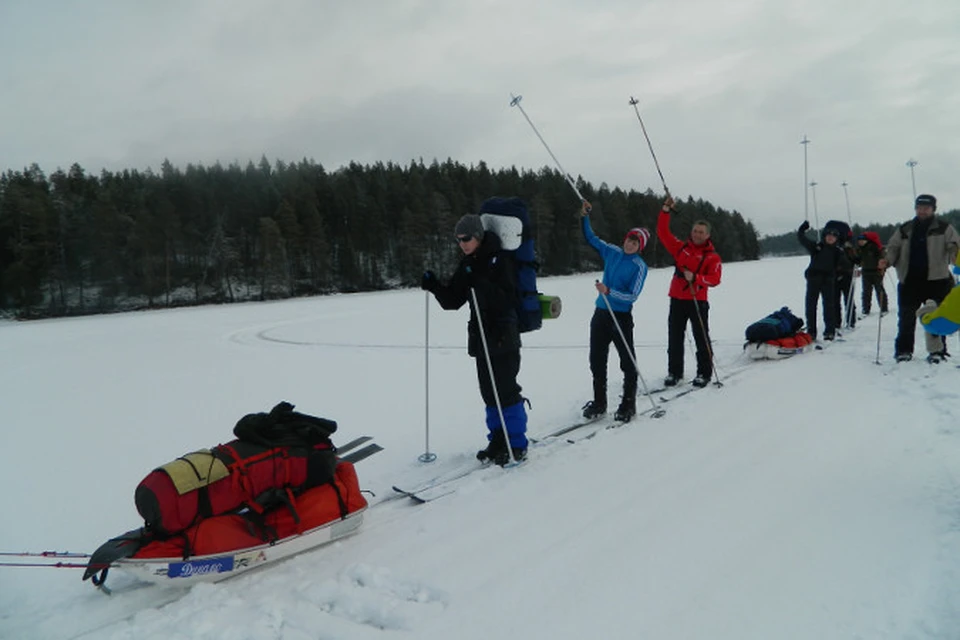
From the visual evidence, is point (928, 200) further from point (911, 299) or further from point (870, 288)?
point (870, 288)

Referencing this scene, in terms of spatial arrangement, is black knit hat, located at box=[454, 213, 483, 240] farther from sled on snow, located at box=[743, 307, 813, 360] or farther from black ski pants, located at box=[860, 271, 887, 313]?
black ski pants, located at box=[860, 271, 887, 313]

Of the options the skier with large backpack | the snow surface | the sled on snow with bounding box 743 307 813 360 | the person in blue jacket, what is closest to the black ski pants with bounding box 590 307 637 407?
the person in blue jacket

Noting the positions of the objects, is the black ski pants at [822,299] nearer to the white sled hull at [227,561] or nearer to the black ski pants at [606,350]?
the black ski pants at [606,350]

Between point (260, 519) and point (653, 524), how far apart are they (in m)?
2.29

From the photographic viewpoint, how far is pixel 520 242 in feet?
14.4

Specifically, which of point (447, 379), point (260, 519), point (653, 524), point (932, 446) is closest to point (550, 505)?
point (653, 524)

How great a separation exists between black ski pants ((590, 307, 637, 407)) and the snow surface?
0.44m

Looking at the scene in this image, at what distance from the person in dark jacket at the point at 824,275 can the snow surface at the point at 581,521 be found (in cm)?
277

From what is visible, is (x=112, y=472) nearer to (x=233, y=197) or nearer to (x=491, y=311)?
(x=491, y=311)

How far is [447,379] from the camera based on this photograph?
8.09m

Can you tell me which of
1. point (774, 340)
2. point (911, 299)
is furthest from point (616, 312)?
point (911, 299)

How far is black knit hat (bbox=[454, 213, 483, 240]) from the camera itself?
13.8 feet

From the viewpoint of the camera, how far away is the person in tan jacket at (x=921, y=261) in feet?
22.2

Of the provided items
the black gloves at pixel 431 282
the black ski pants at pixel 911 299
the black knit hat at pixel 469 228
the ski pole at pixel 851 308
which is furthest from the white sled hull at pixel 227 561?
the ski pole at pixel 851 308
